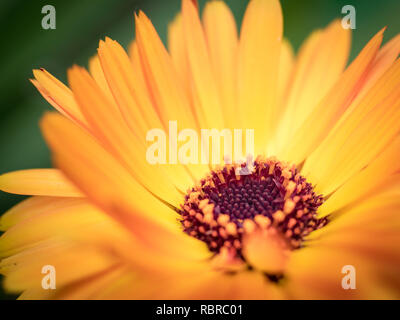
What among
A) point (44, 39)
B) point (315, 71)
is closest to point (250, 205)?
point (315, 71)

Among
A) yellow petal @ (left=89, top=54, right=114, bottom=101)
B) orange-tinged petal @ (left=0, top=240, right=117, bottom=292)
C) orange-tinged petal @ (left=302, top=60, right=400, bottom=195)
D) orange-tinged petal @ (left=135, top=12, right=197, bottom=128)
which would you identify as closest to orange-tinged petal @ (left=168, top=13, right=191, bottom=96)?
orange-tinged petal @ (left=135, top=12, right=197, bottom=128)

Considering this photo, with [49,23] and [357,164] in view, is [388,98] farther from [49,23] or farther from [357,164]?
[49,23]

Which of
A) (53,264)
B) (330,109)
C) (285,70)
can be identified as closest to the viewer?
(53,264)

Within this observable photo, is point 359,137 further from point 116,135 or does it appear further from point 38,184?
point 38,184

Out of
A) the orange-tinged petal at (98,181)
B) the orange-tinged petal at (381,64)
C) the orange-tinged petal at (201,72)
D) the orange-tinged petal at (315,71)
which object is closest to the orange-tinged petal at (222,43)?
the orange-tinged petal at (201,72)

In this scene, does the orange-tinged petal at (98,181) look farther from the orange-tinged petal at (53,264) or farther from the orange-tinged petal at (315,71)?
the orange-tinged petal at (315,71)

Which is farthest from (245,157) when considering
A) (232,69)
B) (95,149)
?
(95,149)

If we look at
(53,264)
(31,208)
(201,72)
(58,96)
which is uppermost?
(201,72)
